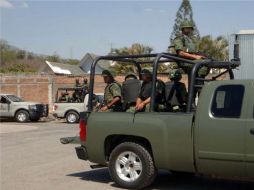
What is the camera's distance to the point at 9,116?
92.2 feet

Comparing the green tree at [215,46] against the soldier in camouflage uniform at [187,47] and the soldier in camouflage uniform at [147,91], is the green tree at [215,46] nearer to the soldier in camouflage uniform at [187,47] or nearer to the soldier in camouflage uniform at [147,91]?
the soldier in camouflage uniform at [187,47]

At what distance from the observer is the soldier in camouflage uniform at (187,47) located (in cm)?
841

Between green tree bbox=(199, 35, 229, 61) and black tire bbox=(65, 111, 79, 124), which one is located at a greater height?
green tree bbox=(199, 35, 229, 61)

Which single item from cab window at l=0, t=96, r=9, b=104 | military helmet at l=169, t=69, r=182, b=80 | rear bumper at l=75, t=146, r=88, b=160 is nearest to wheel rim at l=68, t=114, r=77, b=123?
cab window at l=0, t=96, r=9, b=104

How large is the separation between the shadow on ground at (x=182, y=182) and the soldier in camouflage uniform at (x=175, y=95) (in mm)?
1283

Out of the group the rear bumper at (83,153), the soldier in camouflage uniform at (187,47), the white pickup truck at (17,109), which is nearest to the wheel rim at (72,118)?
the white pickup truck at (17,109)

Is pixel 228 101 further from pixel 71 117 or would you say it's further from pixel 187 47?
pixel 71 117

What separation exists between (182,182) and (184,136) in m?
1.68

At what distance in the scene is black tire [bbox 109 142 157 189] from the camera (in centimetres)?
778

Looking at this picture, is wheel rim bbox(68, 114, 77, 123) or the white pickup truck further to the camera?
the white pickup truck

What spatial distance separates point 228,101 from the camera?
23.4 feet

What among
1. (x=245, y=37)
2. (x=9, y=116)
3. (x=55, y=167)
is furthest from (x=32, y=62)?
(x=55, y=167)

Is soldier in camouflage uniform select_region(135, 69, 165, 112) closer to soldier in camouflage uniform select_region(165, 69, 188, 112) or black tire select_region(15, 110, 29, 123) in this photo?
soldier in camouflage uniform select_region(165, 69, 188, 112)

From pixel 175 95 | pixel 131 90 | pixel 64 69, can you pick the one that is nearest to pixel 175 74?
pixel 175 95
